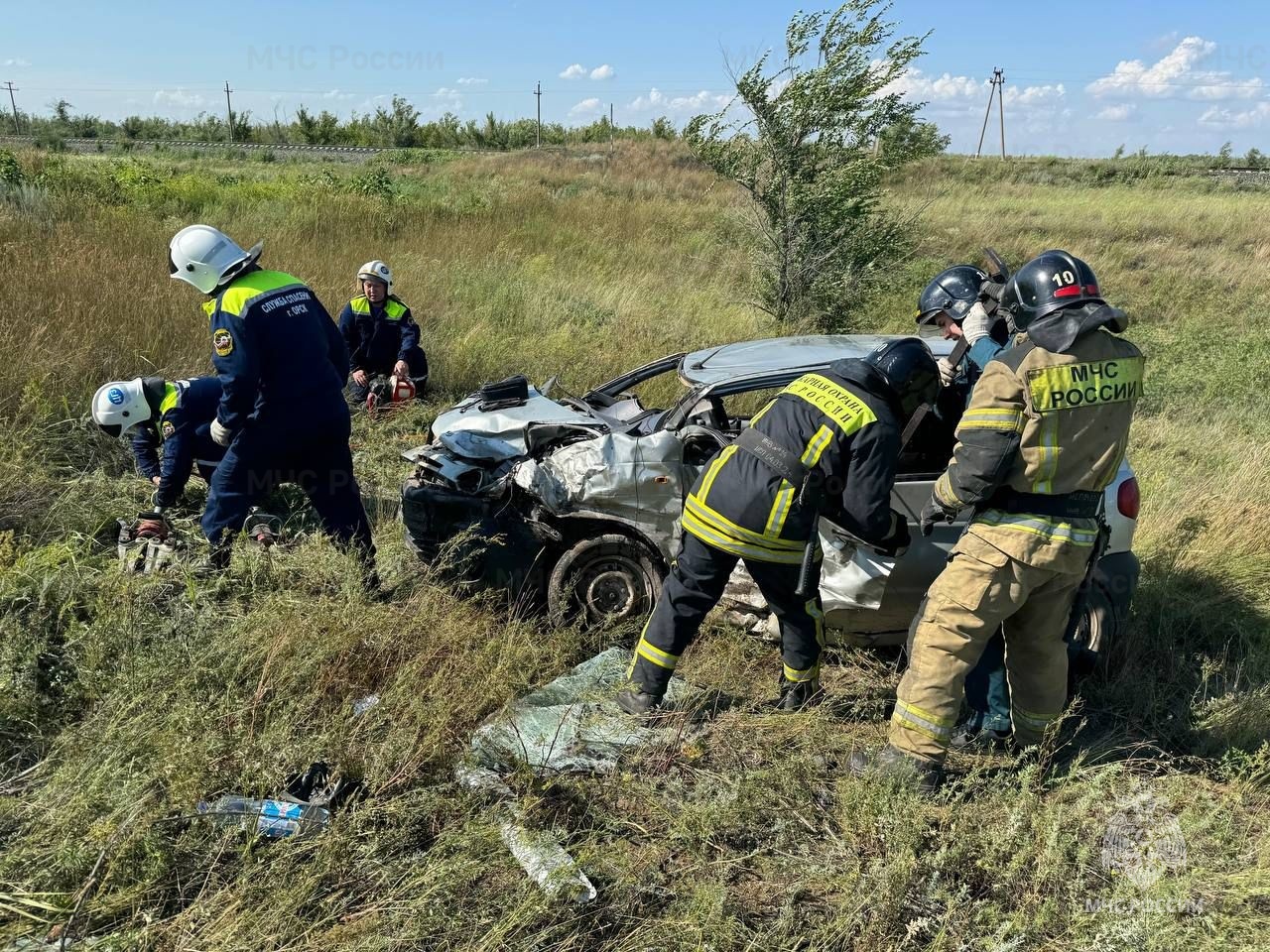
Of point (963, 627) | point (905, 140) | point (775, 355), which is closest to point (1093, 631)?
point (963, 627)

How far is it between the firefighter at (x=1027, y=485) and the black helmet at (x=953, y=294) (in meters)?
Result: 1.05

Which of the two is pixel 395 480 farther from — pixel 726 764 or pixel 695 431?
pixel 726 764

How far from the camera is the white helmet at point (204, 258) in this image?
356 centimetres

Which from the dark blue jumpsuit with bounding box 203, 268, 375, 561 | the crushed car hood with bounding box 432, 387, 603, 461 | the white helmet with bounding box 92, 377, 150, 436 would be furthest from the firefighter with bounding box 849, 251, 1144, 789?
the white helmet with bounding box 92, 377, 150, 436

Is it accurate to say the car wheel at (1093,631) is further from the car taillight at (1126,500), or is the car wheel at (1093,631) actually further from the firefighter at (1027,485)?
the firefighter at (1027,485)

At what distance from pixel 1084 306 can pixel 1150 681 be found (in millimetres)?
1913

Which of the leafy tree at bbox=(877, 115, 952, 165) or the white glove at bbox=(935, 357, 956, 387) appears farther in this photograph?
the leafy tree at bbox=(877, 115, 952, 165)

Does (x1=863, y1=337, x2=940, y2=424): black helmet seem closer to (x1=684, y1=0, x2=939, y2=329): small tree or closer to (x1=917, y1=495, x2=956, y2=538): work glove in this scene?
(x1=917, y1=495, x2=956, y2=538): work glove

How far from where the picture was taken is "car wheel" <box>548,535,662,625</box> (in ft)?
12.2

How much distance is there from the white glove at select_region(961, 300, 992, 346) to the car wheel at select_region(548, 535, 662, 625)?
1792 millimetres

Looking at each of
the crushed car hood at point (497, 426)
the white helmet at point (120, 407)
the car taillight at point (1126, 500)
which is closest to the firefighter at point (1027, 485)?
the car taillight at point (1126, 500)

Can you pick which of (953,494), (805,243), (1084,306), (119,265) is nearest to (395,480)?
(119,265)

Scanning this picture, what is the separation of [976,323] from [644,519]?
5.82 feet

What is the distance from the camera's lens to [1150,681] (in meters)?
3.54
